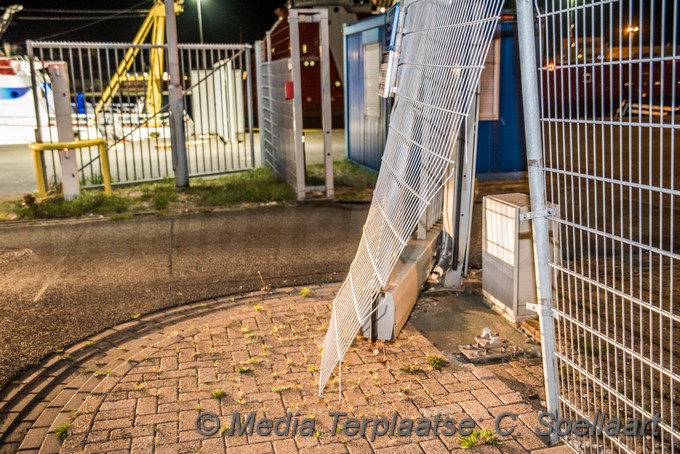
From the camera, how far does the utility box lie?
16.7ft

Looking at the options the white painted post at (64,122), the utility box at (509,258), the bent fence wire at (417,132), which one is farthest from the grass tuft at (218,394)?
the white painted post at (64,122)

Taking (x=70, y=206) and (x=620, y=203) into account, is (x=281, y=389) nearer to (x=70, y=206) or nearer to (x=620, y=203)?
(x=620, y=203)

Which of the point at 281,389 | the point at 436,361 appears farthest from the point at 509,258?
the point at 281,389

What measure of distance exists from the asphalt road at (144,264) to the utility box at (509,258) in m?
Result: 1.71

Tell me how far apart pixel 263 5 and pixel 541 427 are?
163 feet

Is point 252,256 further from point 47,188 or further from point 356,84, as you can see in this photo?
point 356,84

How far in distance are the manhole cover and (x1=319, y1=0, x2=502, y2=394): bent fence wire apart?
4.71 metres

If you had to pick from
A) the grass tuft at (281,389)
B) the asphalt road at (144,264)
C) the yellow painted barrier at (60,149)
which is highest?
the yellow painted barrier at (60,149)

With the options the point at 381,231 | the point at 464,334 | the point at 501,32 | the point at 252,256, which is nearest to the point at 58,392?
the point at 381,231

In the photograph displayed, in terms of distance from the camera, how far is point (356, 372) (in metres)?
4.30

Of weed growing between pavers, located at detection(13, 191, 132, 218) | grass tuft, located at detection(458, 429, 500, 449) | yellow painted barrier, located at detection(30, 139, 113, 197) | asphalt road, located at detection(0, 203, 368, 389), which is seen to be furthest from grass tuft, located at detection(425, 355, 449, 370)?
yellow painted barrier, located at detection(30, 139, 113, 197)

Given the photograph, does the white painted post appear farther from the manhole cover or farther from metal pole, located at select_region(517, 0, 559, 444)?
metal pole, located at select_region(517, 0, 559, 444)

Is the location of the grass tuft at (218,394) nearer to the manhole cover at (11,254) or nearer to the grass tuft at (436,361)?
the grass tuft at (436,361)

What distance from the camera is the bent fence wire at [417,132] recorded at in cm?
344
